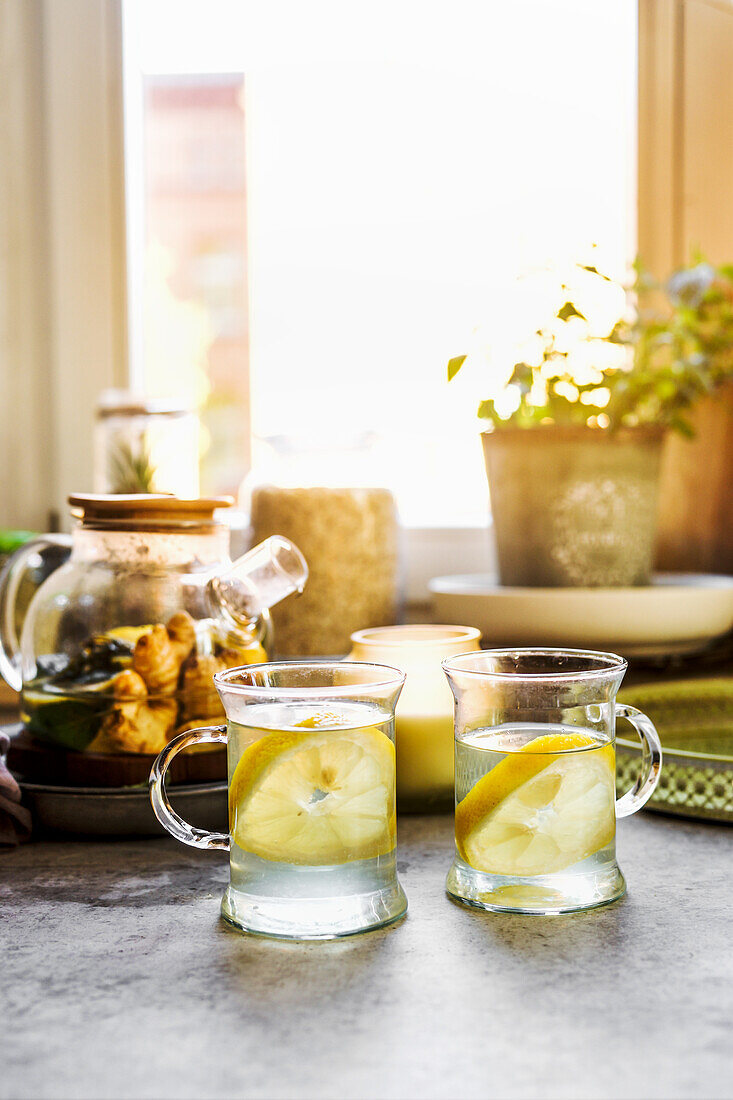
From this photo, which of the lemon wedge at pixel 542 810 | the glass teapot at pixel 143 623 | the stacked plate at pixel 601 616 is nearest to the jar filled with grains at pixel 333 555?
the stacked plate at pixel 601 616

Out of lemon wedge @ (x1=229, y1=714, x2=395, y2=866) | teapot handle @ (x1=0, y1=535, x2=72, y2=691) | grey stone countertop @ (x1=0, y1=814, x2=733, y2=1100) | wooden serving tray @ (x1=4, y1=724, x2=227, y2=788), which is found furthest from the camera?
teapot handle @ (x1=0, y1=535, x2=72, y2=691)

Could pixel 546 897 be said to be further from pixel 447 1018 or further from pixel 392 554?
pixel 392 554

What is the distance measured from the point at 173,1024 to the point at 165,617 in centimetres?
35

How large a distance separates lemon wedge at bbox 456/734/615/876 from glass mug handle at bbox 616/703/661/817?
0.04m

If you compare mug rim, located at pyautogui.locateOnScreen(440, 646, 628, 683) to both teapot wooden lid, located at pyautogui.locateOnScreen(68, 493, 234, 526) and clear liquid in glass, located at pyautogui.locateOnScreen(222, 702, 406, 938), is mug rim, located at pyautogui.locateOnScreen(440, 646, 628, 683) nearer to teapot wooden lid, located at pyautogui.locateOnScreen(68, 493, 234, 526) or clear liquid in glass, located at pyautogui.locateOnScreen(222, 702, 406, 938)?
clear liquid in glass, located at pyautogui.locateOnScreen(222, 702, 406, 938)

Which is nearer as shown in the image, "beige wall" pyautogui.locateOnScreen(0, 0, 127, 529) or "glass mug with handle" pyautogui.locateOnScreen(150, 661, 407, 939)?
"glass mug with handle" pyautogui.locateOnScreen(150, 661, 407, 939)

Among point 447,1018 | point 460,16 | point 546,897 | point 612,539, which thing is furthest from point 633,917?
point 460,16

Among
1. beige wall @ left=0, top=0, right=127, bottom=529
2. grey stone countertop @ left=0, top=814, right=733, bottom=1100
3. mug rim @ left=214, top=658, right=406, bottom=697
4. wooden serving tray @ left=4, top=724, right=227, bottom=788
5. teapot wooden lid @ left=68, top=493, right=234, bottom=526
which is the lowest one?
grey stone countertop @ left=0, top=814, right=733, bottom=1100

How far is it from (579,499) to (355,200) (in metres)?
0.68

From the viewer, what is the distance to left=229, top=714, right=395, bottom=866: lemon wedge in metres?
0.54

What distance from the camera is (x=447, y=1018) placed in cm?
45

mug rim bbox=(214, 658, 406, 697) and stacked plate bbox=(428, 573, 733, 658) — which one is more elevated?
mug rim bbox=(214, 658, 406, 697)

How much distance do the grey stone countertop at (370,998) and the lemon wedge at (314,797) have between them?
0.16 feet

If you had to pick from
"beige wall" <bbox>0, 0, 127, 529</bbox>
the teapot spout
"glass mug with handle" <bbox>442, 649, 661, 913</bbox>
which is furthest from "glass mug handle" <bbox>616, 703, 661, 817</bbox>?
"beige wall" <bbox>0, 0, 127, 529</bbox>
